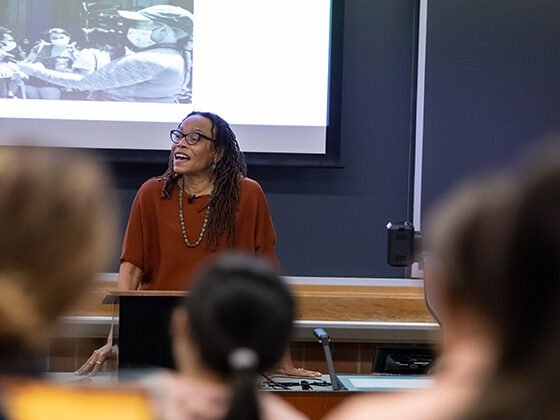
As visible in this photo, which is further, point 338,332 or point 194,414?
point 338,332

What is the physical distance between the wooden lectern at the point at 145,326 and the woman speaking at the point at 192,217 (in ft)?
2.35

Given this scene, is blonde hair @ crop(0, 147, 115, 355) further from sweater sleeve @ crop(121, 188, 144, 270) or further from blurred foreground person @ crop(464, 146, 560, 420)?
sweater sleeve @ crop(121, 188, 144, 270)

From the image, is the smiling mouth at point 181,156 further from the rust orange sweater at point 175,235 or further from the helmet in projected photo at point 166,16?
the helmet in projected photo at point 166,16

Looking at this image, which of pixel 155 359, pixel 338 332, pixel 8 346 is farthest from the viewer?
pixel 338 332

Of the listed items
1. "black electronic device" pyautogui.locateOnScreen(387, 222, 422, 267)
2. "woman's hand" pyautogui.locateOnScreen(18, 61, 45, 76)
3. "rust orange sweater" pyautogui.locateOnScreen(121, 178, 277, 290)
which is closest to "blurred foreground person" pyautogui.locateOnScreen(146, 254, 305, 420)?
"black electronic device" pyautogui.locateOnScreen(387, 222, 422, 267)

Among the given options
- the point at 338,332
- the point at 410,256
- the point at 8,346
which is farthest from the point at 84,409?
the point at 338,332

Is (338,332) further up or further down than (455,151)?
further down

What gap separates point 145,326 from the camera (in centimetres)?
231

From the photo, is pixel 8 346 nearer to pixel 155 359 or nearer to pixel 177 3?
pixel 155 359

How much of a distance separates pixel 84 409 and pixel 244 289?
0.20 meters

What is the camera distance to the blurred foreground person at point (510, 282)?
0.66m

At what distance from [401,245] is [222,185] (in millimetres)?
1017

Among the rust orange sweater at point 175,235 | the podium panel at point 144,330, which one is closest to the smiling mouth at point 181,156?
the rust orange sweater at point 175,235

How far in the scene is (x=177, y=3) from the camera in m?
4.02
